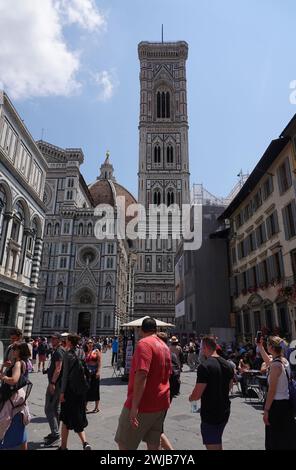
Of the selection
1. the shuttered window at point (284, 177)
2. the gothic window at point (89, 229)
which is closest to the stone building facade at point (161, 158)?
the gothic window at point (89, 229)

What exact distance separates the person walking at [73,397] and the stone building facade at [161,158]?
5043cm

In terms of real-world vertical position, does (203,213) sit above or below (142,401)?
above

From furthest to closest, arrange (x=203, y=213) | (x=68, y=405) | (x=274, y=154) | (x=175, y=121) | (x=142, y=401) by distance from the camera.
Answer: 1. (x=175, y=121)
2. (x=203, y=213)
3. (x=274, y=154)
4. (x=68, y=405)
5. (x=142, y=401)

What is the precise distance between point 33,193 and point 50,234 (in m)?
30.5

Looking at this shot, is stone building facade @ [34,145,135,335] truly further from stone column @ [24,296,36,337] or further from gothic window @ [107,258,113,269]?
stone column @ [24,296,36,337]

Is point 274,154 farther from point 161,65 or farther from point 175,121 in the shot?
point 161,65

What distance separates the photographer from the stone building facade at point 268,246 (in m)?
16.8

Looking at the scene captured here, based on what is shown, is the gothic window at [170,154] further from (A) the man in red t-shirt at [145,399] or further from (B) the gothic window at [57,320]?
(A) the man in red t-shirt at [145,399]

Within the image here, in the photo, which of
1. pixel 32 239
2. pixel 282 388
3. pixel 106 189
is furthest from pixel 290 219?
pixel 106 189

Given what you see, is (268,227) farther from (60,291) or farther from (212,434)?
(60,291)

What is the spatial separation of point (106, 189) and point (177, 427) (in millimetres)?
86222

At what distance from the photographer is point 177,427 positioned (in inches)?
260

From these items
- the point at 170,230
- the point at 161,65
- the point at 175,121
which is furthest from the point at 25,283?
the point at 161,65

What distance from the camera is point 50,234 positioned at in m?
53.6
